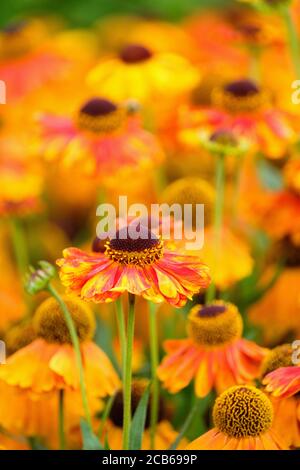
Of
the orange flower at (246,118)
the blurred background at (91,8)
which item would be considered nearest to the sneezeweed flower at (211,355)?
the orange flower at (246,118)

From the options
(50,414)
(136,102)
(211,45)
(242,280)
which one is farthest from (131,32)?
(50,414)

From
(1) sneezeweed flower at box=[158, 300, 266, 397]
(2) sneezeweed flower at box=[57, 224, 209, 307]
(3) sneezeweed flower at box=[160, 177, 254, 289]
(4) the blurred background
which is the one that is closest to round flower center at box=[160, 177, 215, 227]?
(3) sneezeweed flower at box=[160, 177, 254, 289]

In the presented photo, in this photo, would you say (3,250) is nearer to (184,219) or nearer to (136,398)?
(184,219)

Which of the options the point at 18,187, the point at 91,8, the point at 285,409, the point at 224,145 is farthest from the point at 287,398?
the point at 91,8

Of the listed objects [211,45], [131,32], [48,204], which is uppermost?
[131,32]

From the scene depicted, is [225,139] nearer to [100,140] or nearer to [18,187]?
[100,140]

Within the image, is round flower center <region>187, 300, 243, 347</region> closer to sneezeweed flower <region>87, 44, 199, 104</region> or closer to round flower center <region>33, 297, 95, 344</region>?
round flower center <region>33, 297, 95, 344</region>

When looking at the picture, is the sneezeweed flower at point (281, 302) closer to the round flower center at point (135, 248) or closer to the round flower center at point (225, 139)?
the round flower center at point (225, 139)
